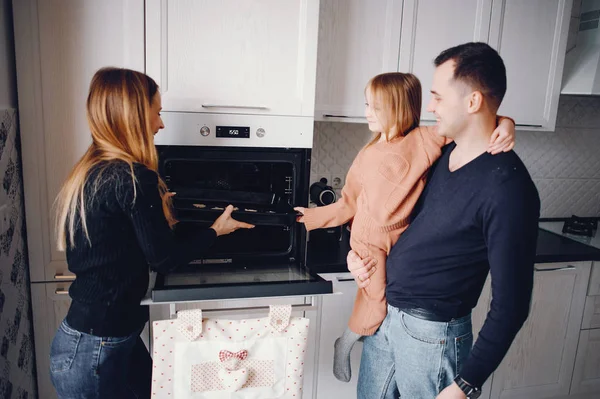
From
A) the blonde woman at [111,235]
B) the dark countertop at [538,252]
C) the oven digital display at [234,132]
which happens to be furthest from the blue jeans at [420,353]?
the oven digital display at [234,132]

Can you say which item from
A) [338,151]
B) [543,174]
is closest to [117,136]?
[338,151]

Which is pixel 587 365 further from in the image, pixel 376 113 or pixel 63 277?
pixel 63 277

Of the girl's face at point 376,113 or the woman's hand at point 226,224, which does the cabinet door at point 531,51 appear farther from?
the woman's hand at point 226,224

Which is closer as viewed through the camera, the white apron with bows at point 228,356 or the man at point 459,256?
the man at point 459,256

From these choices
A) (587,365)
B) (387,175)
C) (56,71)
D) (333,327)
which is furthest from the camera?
(587,365)

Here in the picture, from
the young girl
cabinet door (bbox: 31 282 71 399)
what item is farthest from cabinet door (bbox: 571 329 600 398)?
cabinet door (bbox: 31 282 71 399)

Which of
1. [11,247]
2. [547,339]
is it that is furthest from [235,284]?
[547,339]

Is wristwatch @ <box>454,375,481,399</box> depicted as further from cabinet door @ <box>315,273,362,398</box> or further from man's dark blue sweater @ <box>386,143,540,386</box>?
cabinet door @ <box>315,273,362,398</box>

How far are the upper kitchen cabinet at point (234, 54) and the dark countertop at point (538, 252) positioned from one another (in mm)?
574

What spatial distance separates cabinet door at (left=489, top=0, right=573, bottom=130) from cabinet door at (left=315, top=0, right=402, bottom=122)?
49 centimetres

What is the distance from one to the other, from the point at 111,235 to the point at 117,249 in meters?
0.04

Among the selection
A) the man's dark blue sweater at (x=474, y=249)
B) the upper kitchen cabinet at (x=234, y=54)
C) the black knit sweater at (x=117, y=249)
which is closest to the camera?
the man's dark blue sweater at (x=474, y=249)

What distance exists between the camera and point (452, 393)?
1154 millimetres

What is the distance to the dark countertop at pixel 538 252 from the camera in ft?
6.13
